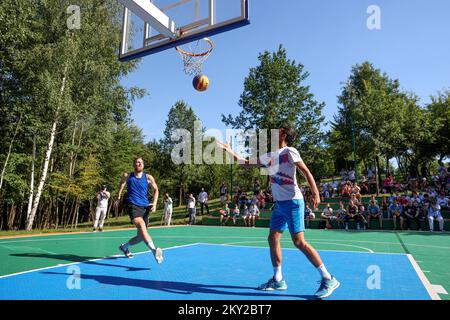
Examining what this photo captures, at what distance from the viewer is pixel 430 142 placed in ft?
114

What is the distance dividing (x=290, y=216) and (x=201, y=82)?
24.7ft

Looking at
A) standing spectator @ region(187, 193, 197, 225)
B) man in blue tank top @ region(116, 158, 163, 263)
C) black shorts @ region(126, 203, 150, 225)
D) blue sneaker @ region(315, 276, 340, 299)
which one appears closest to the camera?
blue sneaker @ region(315, 276, 340, 299)

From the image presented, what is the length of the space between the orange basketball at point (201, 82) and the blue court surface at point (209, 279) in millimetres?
5804

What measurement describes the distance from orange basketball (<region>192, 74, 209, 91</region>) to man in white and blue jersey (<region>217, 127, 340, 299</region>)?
22.2 ft

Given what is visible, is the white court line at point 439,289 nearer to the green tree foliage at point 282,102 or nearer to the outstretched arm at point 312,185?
the outstretched arm at point 312,185

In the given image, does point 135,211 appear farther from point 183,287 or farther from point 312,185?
point 312,185

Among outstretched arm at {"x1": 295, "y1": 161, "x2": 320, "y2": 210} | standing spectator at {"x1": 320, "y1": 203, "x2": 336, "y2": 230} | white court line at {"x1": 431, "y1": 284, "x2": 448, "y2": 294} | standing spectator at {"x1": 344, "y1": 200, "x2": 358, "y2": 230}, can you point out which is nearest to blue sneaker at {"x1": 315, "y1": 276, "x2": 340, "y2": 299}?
outstretched arm at {"x1": 295, "y1": 161, "x2": 320, "y2": 210}

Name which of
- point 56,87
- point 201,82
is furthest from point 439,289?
point 56,87

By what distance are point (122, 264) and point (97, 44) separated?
18602 millimetres

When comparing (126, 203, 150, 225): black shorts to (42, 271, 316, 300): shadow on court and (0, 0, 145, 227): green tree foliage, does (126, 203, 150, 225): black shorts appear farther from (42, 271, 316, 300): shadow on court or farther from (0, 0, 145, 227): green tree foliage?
(0, 0, 145, 227): green tree foliage

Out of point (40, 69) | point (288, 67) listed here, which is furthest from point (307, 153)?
point (40, 69)

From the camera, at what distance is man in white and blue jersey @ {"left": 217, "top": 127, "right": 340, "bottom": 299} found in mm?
4414

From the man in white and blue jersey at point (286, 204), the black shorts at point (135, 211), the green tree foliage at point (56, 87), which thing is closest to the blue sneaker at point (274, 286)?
the man in white and blue jersey at point (286, 204)

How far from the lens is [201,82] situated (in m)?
11.1
